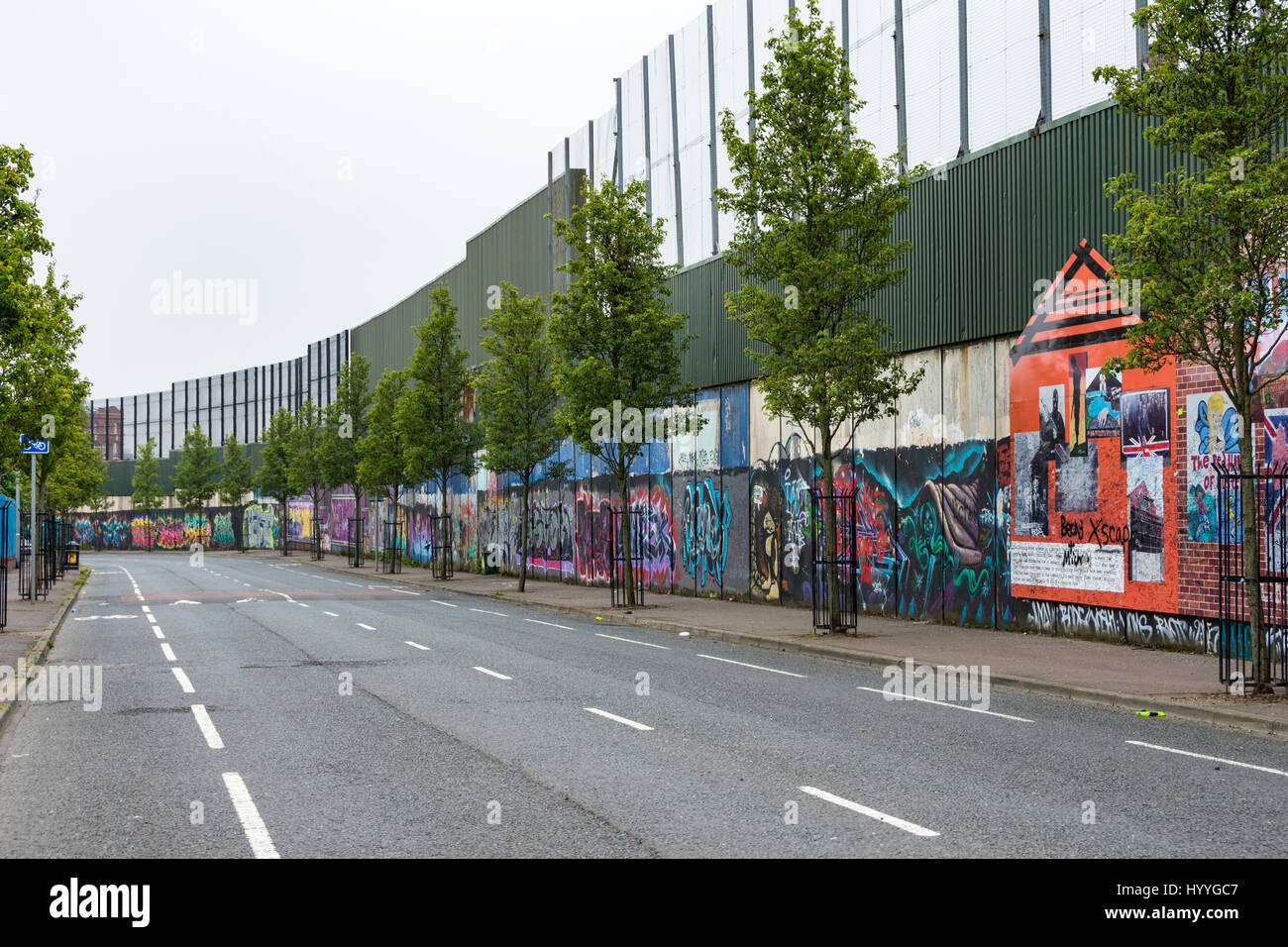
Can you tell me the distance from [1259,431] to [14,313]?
18.9m

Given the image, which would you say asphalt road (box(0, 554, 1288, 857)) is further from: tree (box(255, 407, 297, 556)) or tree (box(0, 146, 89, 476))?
tree (box(255, 407, 297, 556))

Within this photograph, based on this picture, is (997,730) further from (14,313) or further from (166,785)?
(14,313)

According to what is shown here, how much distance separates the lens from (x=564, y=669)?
15117mm

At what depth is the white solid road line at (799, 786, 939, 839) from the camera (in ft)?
22.2

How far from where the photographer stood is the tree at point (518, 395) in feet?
107

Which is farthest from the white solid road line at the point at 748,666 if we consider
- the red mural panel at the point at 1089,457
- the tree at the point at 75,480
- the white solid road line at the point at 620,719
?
the tree at the point at 75,480

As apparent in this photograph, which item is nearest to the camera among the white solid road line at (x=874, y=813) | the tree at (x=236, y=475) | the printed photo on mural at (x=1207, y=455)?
the white solid road line at (x=874, y=813)

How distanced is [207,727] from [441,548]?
35.4 metres

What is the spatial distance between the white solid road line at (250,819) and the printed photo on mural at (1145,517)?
43.1ft

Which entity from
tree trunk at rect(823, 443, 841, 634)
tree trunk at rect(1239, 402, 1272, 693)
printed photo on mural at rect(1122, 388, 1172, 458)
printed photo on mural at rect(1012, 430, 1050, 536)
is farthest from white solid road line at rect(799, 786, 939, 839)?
printed photo on mural at rect(1012, 430, 1050, 536)

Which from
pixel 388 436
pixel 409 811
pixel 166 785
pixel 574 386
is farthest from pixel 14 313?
pixel 388 436

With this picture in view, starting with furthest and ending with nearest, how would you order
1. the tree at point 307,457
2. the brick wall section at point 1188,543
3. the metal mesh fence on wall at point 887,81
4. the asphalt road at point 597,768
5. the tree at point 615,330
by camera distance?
the tree at point 307,457
the tree at point 615,330
the metal mesh fence on wall at point 887,81
the brick wall section at point 1188,543
the asphalt road at point 597,768

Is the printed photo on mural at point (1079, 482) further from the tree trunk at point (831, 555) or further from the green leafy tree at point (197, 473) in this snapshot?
the green leafy tree at point (197, 473)

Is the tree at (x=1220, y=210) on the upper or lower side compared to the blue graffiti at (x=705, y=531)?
upper
